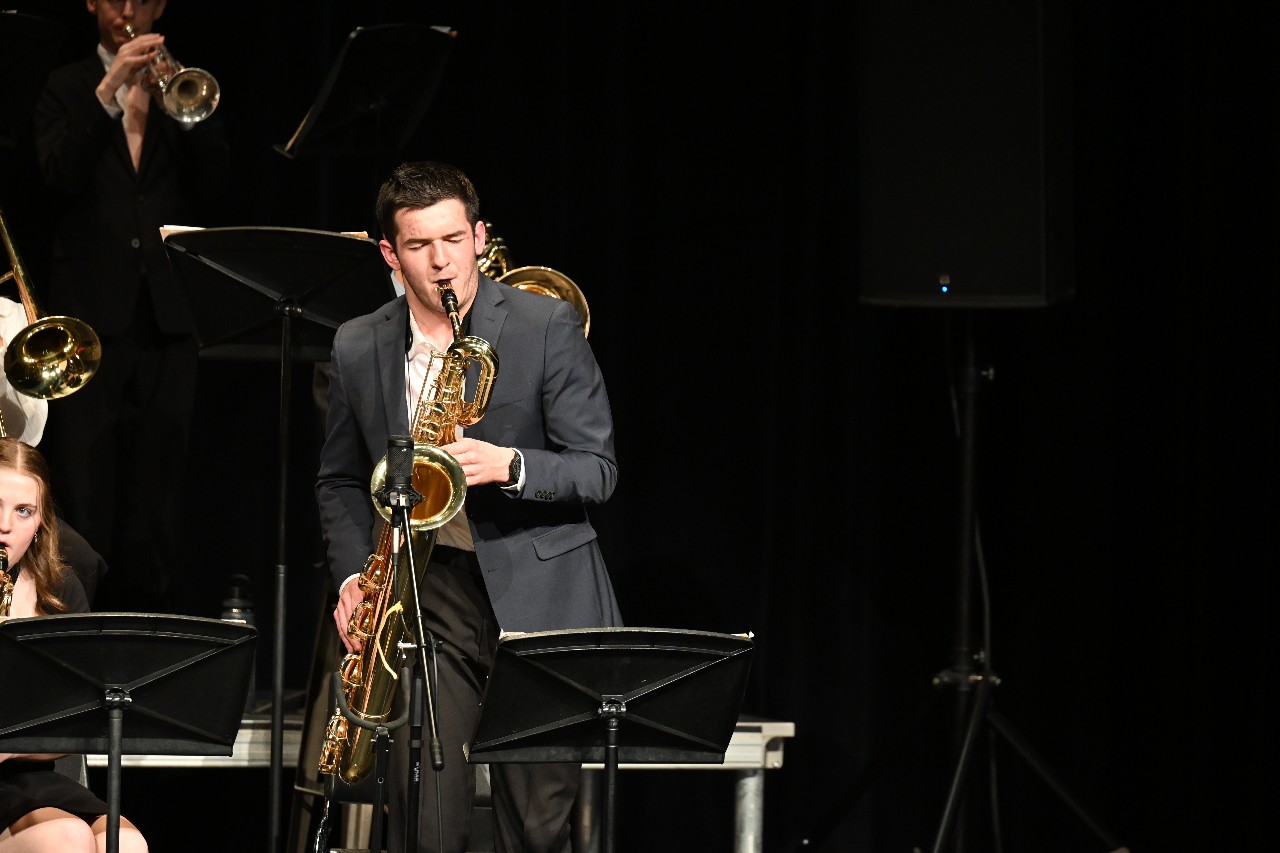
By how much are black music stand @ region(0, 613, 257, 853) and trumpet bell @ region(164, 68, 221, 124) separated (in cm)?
222

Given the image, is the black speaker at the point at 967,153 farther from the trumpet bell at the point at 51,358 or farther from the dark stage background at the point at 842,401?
the trumpet bell at the point at 51,358

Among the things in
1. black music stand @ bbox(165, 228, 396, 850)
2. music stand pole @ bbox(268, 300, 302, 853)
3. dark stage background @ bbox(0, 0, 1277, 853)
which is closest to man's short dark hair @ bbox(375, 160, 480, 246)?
black music stand @ bbox(165, 228, 396, 850)

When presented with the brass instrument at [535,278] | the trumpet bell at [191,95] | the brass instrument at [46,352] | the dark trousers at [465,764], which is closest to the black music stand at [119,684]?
the dark trousers at [465,764]

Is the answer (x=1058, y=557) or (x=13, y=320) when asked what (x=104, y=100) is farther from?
(x=1058, y=557)

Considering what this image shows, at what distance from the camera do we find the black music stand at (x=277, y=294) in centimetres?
426

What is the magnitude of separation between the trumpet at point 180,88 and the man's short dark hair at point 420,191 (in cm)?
146

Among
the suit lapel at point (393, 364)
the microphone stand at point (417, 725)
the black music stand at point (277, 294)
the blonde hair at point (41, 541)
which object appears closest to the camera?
the microphone stand at point (417, 725)

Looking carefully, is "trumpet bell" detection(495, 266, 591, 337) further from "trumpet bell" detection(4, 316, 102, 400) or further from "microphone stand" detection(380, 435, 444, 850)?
"microphone stand" detection(380, 435, 444, 850)

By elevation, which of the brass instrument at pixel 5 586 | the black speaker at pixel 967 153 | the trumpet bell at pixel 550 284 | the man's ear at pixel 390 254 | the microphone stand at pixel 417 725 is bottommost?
the microphone stand at pixel 417 725

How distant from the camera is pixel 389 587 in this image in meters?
3.91

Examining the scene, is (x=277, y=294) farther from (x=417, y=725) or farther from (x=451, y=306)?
(x=417, y=725)

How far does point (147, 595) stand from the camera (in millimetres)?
5262

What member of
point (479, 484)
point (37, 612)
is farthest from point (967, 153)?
point (37, 612)

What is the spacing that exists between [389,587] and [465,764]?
Result: 0.43 metres
